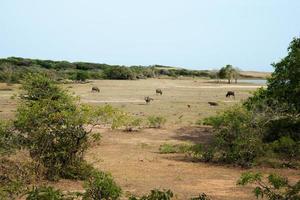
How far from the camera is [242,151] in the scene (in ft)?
57.9

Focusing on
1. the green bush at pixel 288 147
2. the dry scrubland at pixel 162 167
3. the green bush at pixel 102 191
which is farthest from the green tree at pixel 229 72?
the green bush at pixel 102 191

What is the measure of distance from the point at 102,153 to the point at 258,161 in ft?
20.5

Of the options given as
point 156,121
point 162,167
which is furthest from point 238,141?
point 156,121

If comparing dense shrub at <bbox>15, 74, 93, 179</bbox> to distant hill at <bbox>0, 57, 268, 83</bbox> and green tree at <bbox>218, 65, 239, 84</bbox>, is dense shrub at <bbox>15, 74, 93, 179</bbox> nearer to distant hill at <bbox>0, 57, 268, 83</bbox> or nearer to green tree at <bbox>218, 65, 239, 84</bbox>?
distant hill at <bbox>0, 57, 268, 83</bbox>

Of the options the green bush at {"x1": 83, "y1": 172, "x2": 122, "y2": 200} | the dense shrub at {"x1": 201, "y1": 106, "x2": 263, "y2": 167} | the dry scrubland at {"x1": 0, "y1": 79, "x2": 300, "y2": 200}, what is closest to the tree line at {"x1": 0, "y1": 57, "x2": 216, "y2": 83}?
the dry scrubland at {"x1": 0, "y1": 79, "x2": 300, "y2": 200}

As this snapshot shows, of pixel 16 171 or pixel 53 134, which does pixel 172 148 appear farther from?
pixel 16 171

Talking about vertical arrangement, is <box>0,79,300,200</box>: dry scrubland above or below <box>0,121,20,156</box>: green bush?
below

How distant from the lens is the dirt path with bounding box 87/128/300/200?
1366cm

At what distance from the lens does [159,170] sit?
16562 mm

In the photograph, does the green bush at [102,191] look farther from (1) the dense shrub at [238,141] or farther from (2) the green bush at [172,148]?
(2) the green bush at [172,148]

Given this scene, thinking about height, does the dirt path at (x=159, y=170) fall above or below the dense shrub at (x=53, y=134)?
below

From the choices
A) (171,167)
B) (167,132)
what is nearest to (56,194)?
(171,167)

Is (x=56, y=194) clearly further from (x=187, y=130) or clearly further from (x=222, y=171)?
(x=187, y=130)

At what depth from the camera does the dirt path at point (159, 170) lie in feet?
44.8
